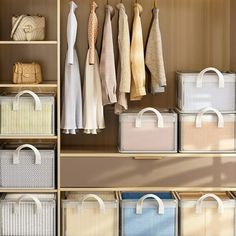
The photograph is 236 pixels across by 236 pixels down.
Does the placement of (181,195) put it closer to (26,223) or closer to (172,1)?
(26,223)

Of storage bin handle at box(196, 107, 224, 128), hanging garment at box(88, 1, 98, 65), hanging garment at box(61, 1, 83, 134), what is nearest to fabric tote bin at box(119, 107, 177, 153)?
storage bin handle at box(196, 107, 224, 128)

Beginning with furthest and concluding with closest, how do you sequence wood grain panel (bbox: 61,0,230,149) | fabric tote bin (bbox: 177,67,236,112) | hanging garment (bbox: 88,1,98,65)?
1. wood grain panel (bbox: 61,0,230,149)
2. fabric tote bin (bbox: 177,67,236,112)
3. hanging garment (bbox: 88,1,98,65)

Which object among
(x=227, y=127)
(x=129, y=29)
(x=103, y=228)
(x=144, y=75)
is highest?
(x=129, y=29)

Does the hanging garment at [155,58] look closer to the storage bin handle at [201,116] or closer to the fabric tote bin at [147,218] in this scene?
the storage bin handle at [201,116]

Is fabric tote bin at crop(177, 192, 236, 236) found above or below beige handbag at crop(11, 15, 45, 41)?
below

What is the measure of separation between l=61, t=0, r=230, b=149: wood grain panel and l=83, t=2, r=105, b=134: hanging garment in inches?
11.4

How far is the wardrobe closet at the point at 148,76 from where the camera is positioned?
4719 mm

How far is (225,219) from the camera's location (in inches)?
186

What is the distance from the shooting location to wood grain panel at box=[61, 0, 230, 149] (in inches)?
198

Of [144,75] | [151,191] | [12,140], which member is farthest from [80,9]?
[151,191]

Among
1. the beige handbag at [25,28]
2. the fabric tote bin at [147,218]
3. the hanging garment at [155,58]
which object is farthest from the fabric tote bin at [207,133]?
the beige handbag at [25,28]

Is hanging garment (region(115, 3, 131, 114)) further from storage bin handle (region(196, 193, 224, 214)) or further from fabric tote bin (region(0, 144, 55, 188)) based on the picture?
storage bin handle (region(196, 193, 224, 214))

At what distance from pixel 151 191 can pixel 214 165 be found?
0.49 meters

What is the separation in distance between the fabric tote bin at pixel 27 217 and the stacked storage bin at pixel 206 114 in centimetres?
101
